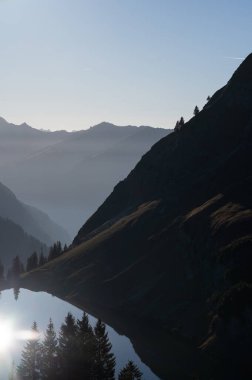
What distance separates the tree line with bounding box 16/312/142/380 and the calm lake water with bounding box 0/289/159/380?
16.0m

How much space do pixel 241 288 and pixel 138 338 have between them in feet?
110

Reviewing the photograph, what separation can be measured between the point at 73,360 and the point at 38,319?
8438 cm

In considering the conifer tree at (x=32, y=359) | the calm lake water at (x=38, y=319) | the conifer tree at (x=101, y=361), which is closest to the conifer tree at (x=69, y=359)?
the conifer tree at (x=101, y=361)

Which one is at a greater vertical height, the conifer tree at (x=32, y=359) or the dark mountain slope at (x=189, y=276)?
the dark mountain slope at (x=189, y=276)

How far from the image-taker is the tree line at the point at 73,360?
77188 millimetres

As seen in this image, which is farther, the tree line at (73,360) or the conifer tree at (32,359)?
the conifer tree at (32,359)

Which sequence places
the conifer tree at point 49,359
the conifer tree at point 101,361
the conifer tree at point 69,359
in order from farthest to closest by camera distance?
the conifer tree at point 101,361
the conifer tree at point 49,359
the conifer tree at point 69,359

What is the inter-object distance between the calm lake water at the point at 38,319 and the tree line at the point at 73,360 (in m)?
16.0

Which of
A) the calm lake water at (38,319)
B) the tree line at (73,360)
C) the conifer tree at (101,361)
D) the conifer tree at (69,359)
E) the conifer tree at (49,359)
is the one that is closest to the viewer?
the conifer tree at (69,359)

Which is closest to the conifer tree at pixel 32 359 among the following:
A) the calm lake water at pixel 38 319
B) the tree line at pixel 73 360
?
the tree line at pixel 73 360

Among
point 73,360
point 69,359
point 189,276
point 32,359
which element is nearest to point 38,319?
point 189,276

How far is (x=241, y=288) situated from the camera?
367ft

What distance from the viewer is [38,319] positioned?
520 ft

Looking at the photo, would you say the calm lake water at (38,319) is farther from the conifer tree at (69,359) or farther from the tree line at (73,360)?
the conifer tree at (69,359)
